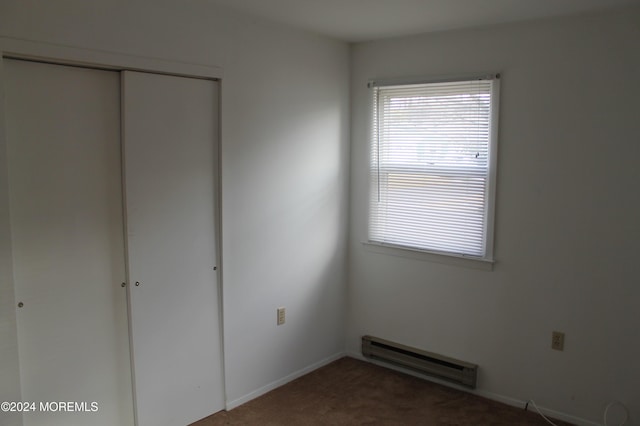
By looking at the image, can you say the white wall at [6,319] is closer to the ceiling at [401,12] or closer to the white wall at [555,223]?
the ceiling at [401,12]

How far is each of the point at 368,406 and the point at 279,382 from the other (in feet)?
2.06

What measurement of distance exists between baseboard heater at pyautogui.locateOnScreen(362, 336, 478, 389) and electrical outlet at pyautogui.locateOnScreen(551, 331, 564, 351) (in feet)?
1.71

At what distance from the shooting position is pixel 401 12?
298 centimetres

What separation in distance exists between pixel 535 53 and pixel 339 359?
2.50 m

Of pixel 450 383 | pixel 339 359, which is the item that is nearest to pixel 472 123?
pixel 450 383

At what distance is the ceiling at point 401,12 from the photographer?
9.09 feet

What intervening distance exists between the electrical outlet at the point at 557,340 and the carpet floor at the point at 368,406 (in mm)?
438

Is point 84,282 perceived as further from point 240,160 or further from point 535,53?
point 535,53

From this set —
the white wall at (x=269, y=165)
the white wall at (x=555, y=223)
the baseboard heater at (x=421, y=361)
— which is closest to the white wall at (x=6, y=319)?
the white wall at (x=269, y=165)

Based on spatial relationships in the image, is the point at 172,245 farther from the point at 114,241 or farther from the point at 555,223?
the point at 555,223

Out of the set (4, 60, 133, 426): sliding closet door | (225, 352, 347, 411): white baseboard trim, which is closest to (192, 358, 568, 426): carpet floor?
(225, 352, 347, 411): white baseboard trim

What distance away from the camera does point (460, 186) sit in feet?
11.4

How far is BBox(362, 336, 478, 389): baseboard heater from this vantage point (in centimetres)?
350

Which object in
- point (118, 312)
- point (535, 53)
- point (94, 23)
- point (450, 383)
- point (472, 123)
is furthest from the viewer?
point (450, 383)
